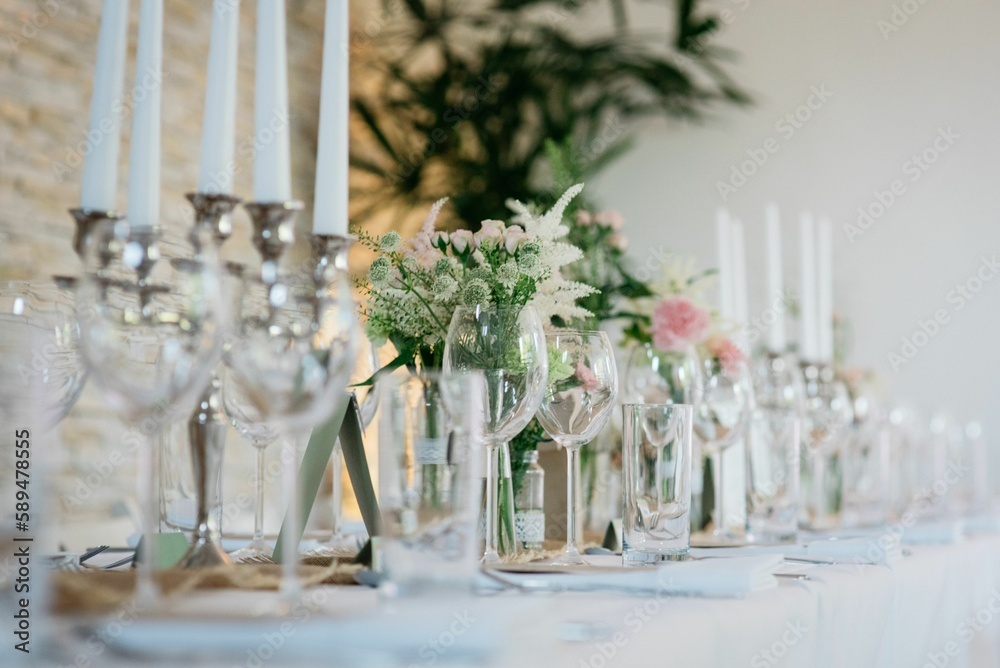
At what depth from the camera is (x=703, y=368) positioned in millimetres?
1763

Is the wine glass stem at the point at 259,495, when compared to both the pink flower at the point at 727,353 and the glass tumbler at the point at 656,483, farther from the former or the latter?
the pink flower at the point at 727,353

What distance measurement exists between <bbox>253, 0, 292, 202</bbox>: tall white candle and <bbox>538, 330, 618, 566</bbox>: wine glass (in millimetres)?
475

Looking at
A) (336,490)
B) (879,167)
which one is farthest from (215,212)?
(879,167)

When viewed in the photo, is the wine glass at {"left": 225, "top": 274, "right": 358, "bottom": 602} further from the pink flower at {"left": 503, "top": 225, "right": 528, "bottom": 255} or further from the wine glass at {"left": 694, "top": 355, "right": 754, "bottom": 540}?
the wine glass at {"left": 694, "top": 355, "right": 754, "bottom": 540}

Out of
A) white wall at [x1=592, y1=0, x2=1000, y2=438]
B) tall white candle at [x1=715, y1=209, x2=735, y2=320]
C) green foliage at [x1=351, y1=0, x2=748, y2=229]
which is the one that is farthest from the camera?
green foliage at [x1=351, y1=0, x2=748, y2=229]

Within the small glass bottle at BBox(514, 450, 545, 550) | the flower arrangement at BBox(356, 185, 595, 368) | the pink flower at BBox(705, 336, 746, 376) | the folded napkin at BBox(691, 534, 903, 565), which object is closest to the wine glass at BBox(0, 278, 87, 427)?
the flower arrangement at BBox(356, 185, 595, 368)

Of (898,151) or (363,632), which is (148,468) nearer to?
(363,632)

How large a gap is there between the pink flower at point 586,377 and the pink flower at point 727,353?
1.84 feet

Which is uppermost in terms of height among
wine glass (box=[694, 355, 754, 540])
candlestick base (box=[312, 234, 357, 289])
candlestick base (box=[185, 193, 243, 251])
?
candlestick base (box=[185, 193, 243, 251])

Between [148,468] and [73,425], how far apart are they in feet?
8.54

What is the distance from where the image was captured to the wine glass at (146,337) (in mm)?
692

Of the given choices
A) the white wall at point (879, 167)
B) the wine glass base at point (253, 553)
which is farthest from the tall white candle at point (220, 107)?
the white wall at point (879, 167)

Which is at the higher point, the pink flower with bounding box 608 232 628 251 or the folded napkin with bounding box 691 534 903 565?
the pink flower with bounding box 608 232 628 251

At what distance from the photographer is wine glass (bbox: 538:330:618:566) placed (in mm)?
1202
